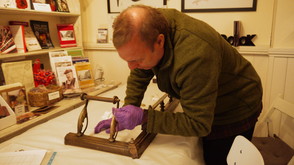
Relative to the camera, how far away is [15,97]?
1258 millimetres

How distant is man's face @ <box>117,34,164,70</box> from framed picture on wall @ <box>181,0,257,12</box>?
122 centimetres

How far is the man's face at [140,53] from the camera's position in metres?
0.75

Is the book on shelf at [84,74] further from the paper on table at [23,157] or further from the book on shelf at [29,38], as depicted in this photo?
the paper on table at [23,157]

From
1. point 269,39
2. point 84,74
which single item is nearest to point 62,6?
point 84,74

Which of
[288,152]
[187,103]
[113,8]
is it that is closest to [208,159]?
[187,103]

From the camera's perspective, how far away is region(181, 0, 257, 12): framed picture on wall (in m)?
1.74

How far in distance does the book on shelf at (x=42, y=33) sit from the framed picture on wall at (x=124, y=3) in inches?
24.3

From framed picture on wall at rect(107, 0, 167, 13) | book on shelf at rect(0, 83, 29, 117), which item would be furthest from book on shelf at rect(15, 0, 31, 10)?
framed picture on wall at rect(107, 0, 167, 13)

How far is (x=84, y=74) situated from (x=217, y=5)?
1.23 metres

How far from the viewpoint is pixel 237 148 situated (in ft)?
2.72

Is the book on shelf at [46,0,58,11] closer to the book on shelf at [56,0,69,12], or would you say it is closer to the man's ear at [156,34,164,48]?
the book on shelf at [56,0,69,12]

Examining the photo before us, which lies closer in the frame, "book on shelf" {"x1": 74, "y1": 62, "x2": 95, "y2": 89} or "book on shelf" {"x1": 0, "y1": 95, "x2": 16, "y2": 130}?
"book on shelf" {"x1": 0, "y1": 95, "x2": 16, "y2": 130}

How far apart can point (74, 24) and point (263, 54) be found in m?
1.68

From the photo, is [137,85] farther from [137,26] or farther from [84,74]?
[84,74]
